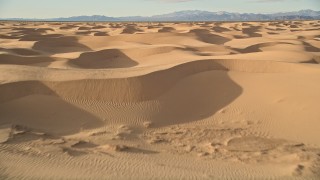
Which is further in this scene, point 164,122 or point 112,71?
point 112,71

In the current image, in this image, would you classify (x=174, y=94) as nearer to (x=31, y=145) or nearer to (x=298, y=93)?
(x=298, y=93)

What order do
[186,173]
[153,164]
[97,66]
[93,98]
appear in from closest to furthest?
[186,173]
[153,164]
[93,98]
[97,66]

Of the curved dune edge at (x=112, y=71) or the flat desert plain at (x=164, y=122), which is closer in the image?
the flat desert plain at (x=164, y=122)

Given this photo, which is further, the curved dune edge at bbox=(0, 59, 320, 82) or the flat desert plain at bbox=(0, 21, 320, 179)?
the curved dune edge at bbox=(0, 59, 320, 82)

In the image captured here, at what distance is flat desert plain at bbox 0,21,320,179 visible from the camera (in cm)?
614

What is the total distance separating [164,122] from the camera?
9.02 m

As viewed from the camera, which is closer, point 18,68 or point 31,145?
point 31,145

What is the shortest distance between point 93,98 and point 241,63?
5.35 meters

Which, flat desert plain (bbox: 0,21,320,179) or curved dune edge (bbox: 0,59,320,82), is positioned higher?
curved dune edge (bbox: 0,59,320,82)

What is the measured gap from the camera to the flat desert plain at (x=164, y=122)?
20.1 feet

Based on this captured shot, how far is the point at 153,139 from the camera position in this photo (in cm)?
787

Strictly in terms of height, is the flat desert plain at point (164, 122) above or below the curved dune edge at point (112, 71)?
below

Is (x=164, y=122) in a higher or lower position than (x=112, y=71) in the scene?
lower

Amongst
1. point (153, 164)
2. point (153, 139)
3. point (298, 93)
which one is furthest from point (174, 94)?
point (153, 164)
